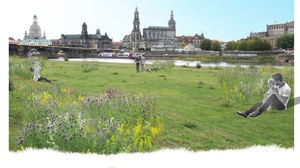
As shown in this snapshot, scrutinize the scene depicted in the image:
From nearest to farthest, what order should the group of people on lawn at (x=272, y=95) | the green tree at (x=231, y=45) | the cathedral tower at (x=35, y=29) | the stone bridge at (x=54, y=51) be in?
1. the cathedral tower at (x=35, y=29)
2. the stone bridge at (x=54, y=51)
3. the group of people on lawn at (x=272, y=95)
4. the green tree at (x=231, y=45)

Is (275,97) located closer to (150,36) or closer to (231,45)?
(231,45)

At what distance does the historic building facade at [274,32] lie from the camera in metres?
5.77

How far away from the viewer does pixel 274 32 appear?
586 centimetres

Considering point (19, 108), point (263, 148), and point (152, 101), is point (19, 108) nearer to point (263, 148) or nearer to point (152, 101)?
point (152, 101)

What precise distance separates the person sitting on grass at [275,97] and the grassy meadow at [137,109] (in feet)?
0.33

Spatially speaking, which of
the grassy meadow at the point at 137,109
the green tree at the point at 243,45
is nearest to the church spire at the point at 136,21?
the grassy meadow at the point at 137,109

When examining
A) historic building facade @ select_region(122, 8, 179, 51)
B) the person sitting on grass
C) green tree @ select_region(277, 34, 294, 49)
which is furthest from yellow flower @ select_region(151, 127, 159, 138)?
green tree @ select_region(277, 34, 294, 49)

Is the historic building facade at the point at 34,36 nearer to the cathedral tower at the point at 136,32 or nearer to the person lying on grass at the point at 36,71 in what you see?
the person lying on grass at the point at 36,71

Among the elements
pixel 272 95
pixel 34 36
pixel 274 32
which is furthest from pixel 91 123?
pixel 274 32

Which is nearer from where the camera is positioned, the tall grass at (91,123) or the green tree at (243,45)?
the tall grass at (91,123)

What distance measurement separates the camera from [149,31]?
231 inches

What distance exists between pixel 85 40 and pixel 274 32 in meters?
2.79

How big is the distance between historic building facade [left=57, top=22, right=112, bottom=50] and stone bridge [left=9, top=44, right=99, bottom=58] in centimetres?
8

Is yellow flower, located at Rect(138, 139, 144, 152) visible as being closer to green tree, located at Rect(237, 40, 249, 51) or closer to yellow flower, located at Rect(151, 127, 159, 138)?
yellow flower, located at Rect(151, 127, 159, 138)
